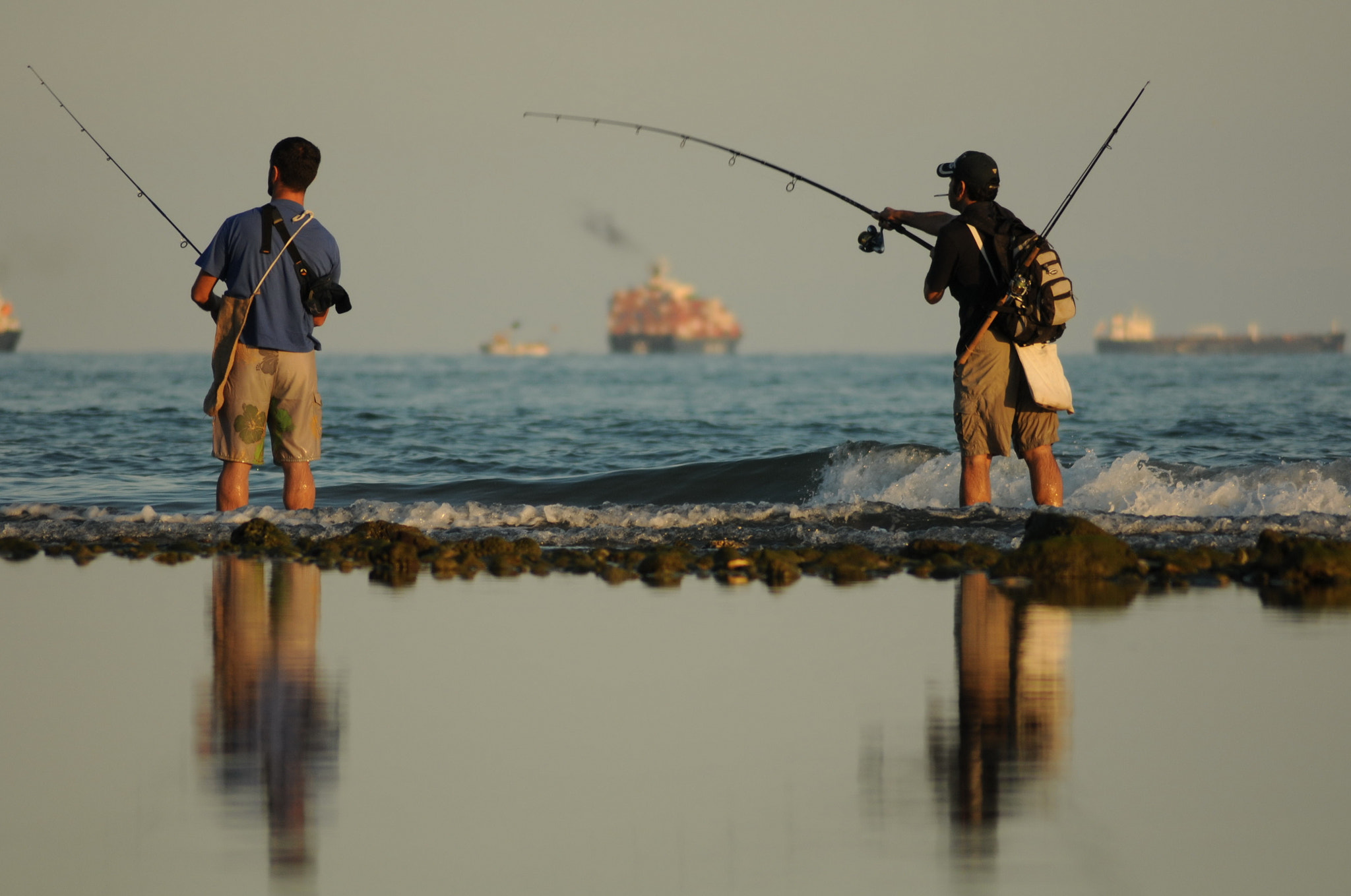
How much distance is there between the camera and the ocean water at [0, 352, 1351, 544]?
23.4 ft

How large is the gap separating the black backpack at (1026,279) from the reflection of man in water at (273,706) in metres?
3.40

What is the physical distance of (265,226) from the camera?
19.5 ft

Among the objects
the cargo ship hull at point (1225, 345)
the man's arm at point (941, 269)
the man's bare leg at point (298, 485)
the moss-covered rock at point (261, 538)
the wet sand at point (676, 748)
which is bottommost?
the wet sand at point (676, 748)

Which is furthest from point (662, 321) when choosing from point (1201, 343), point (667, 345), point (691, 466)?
point (691, 466)

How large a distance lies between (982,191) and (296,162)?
3.26 m

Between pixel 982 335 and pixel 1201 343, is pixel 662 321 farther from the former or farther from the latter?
pixel 982 335

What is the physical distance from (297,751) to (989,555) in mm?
3463

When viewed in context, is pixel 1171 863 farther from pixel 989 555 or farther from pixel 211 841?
pixel 989 555

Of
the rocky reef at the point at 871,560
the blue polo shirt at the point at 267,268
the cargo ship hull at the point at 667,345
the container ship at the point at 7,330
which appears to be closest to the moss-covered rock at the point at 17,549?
the rocky reef at the point at 871,560

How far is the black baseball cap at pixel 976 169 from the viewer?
6137 millimetres

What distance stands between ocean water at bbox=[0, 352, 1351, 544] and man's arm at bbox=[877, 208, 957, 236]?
1.49 meters

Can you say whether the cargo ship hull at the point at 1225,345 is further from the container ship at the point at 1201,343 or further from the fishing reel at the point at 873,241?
the fishing reel at the point at 873,241

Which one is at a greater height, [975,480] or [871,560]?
[975,480]

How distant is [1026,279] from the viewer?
601cm
